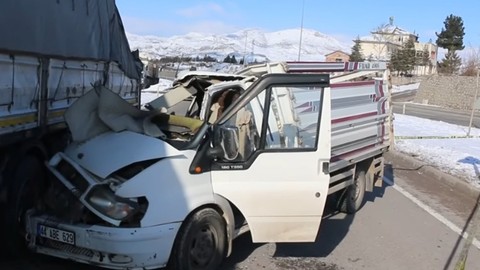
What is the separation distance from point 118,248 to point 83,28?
142 inches

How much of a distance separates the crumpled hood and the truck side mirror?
0.45 metres

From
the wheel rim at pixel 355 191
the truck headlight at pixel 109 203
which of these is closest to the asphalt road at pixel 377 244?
the wheel rim at pixel 355 191

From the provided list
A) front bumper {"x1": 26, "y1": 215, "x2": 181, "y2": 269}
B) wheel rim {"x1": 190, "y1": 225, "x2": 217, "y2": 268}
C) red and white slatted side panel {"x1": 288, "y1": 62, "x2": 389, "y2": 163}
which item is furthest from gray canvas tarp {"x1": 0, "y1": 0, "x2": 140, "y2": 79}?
red and white slatted side panel {"x1": 288, "y1": 62, "x2": 389, "y2": 163}

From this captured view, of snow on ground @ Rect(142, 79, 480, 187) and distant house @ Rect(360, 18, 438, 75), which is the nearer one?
snow on ground @ Rect(142, 79, 480, 187)

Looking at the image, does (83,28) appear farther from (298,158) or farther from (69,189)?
(298,158)

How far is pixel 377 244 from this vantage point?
680 centimetres

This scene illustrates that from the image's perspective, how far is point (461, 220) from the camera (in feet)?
27.7

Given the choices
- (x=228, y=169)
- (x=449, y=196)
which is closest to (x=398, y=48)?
(x=449, y=196)

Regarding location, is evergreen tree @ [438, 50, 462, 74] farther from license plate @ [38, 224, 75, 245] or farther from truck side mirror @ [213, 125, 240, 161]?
license plate @ [38, 224, 75, 245]

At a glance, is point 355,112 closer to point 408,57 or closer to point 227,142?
point 227,142

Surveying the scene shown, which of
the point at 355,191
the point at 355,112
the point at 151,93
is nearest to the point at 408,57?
the point at 151,93

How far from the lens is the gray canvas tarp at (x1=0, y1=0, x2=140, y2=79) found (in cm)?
513

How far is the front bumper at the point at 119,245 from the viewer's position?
446 centimetres

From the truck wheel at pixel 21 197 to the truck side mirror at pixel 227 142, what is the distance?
1823 millimetres
